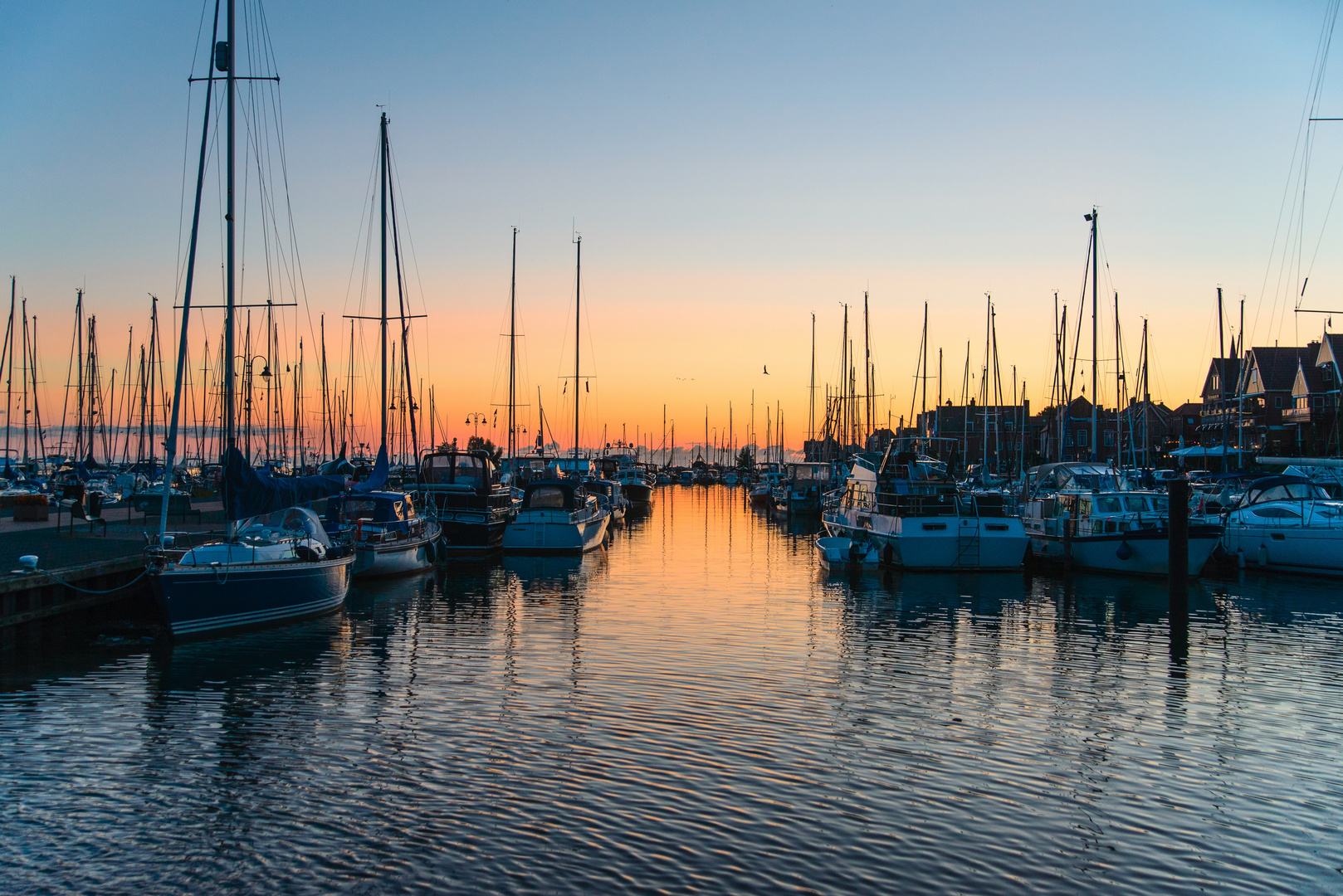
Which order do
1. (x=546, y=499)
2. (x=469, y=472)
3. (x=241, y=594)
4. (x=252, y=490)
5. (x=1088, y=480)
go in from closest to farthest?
(x=241, y=594) → (x=252, y=490) → (x=1088, y=480) → (x=546, y=499) → (x=469, y=472)

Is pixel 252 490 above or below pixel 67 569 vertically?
above

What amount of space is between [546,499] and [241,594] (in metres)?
20.8

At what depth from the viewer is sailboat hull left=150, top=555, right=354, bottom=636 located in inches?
831

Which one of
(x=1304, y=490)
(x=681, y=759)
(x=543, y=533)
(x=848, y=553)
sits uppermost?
(x=1304, y=490)

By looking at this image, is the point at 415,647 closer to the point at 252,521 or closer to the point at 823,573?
the point at 252,521

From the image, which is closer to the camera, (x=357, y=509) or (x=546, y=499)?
(x=357, y=509)

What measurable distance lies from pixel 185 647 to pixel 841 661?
13.7 m

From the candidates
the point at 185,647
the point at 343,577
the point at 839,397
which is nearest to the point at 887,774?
the point at 185,647

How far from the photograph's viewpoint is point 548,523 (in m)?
41.2

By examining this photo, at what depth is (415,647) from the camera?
2173cm

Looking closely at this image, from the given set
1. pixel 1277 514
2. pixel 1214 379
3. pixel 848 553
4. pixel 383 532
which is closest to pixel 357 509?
pixel 383 532

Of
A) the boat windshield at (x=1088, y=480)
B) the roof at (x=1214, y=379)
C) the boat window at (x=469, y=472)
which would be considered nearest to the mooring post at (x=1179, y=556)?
the boat windshield at (x=1088, y=480)

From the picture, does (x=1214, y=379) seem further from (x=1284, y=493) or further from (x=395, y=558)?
(x=395, y=558)

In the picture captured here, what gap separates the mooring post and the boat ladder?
7352 millimetres
